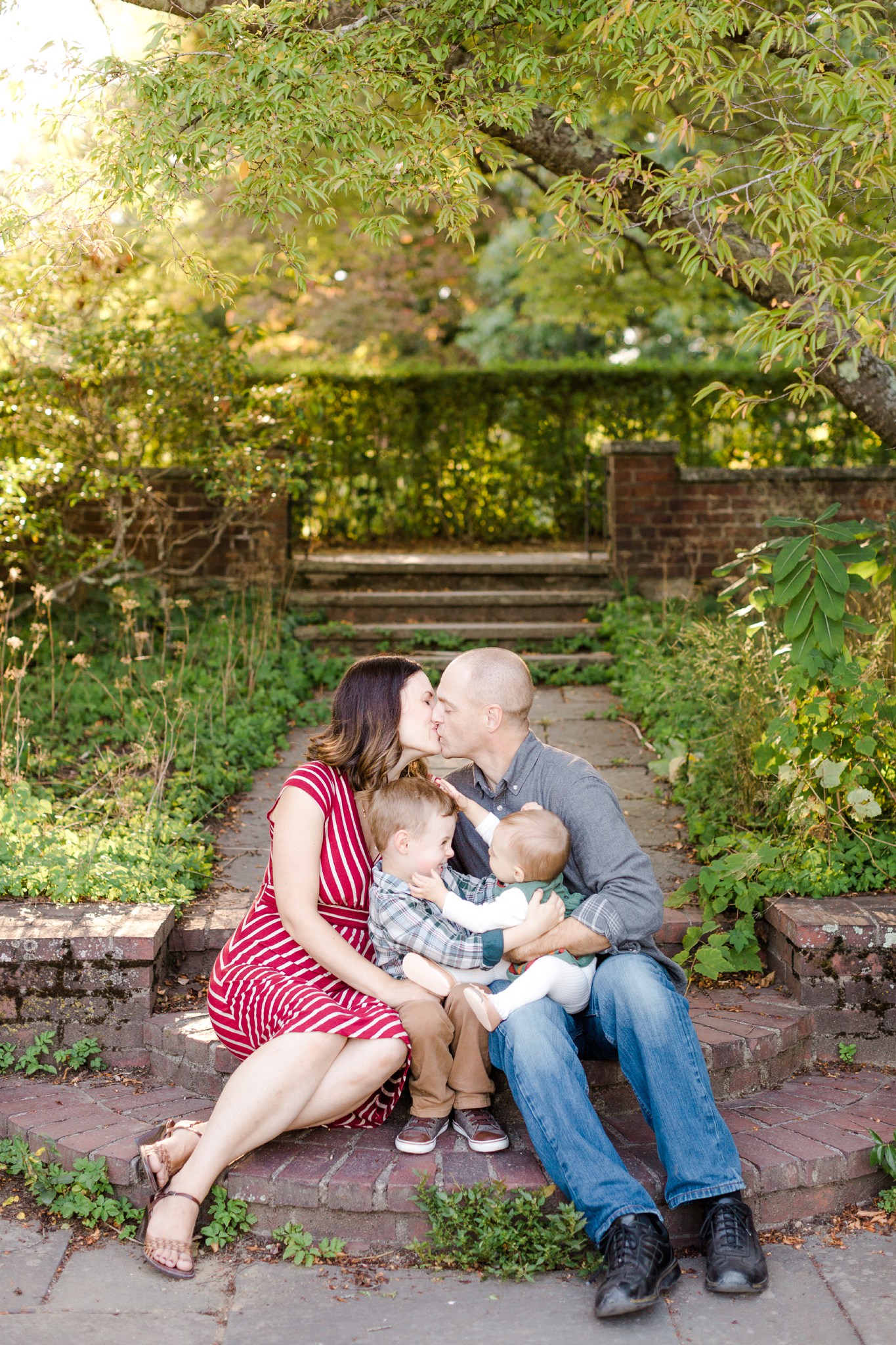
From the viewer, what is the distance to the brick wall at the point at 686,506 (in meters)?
8.87

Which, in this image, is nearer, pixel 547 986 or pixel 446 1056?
pixel 547 986

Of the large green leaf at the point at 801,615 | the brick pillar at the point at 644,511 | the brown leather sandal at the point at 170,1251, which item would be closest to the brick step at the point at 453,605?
the brick pillar at the point at 644,511

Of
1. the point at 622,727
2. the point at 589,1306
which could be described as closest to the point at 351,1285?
the point at 589,1306

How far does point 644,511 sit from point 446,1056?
6463 mm

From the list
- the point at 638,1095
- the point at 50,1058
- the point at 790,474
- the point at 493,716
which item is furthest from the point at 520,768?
the point at 790,474

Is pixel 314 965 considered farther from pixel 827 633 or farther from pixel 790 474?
pixel 790 474

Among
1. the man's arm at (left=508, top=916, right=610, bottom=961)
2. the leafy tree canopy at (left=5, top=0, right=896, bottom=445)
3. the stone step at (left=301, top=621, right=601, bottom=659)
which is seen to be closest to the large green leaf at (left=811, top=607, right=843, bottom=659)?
the leafy tree canopy at (left=5, top=0, right=896, bottom=445)

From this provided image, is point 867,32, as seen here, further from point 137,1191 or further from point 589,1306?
point 137,1191

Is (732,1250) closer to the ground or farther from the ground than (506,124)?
closer to the ground

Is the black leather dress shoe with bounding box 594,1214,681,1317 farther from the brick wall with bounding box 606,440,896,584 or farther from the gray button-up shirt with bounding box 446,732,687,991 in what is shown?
the brick wall with bounding box 606,440,896,584

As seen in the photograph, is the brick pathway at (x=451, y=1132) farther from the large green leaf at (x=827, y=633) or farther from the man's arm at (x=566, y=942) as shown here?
the large green leaf at (x=827, y=633)

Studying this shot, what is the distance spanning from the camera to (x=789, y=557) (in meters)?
3.78

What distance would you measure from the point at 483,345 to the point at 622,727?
1482cm

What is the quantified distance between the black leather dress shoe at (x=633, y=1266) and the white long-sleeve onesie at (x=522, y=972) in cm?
53
